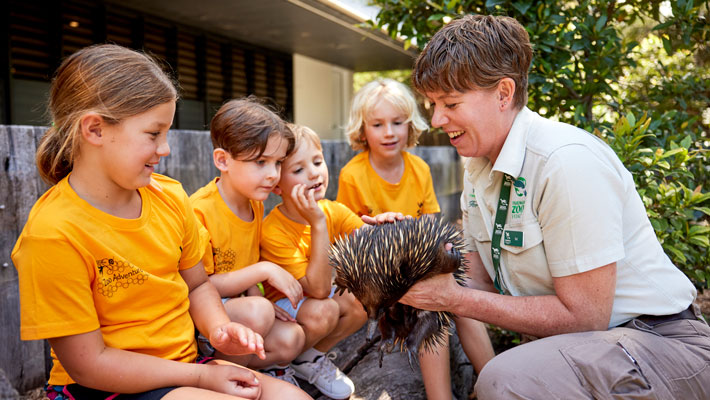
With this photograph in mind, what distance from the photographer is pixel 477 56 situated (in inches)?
75.7

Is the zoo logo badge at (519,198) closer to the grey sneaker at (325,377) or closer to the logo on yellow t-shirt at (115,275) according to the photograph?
the grey sneaker at (325,377)

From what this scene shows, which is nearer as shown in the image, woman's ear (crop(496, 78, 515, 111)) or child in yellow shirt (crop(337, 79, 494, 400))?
woman's ear (crop(496, 78, 515, 111))

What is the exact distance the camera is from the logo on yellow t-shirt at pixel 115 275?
1.61 m

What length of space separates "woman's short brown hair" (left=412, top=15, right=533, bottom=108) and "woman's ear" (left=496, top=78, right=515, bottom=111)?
0.02 m

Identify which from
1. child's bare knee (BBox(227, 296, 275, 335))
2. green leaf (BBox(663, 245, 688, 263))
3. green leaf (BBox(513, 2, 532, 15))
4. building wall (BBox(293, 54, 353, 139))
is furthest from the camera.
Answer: building wall (BBox(293, 54, 353, 139))

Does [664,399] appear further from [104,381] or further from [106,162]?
[106,162]

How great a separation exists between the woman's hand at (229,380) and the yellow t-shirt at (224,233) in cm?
59

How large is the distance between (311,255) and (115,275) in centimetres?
95

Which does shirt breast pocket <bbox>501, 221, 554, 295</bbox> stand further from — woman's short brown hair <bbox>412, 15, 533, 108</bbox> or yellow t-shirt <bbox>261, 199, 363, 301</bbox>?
yellow t-shirt <bbox>261, 199, 363, 301</bbox>

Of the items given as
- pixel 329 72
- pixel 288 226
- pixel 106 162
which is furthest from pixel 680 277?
pixel 329 72

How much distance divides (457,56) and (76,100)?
1205 millimetres

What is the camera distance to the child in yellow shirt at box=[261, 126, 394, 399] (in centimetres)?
242

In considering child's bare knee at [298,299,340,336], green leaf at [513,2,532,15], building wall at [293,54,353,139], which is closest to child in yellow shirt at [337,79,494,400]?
green leaf at [513,2,532,15]

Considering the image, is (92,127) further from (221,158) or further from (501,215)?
(501,215)
